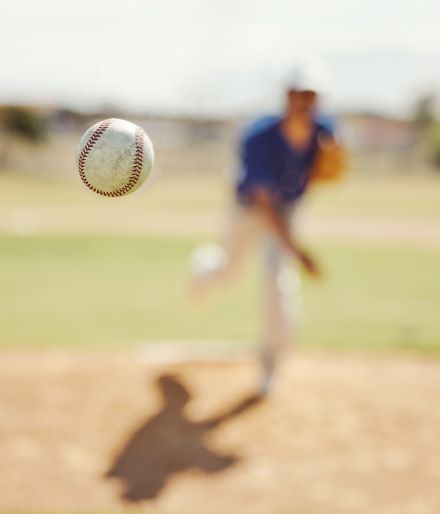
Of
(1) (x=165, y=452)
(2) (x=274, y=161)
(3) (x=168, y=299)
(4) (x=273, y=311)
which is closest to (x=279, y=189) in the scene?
(2) (x=274, y=161)

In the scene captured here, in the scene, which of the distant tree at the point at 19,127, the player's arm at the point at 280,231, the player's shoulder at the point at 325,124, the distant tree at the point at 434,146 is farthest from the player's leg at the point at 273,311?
the distant tree at the point at 434,146

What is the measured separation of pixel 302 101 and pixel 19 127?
124ft

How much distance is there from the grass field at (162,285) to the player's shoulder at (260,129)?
2.69 m

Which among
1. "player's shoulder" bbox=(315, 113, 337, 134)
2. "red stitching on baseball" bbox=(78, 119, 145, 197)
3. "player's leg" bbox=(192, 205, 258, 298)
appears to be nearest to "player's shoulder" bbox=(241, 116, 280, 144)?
"player's shoulder" bbox=(315, 113, 337, 134)

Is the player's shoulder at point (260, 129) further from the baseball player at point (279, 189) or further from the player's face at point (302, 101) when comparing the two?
the player's face at point (302, 101)

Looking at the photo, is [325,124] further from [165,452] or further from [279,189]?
[165,452]

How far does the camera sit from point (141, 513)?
3.49 metres

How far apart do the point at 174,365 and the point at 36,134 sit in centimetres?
3723

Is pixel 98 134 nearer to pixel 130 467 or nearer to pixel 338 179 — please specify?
pixel 130 467

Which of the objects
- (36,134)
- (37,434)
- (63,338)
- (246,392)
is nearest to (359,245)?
(63,338)

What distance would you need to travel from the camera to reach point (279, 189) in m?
5.06

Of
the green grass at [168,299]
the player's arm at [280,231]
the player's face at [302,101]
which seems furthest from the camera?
the green grass at [168,299]

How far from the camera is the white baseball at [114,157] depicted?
2799mm

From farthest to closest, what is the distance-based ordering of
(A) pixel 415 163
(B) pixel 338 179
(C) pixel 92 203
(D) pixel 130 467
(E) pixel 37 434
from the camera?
(A) pixel 415 163, (C) pixel 92 203, (B) pixel 338 179, (E) pixel 37 434, (D) pixel 130 467
